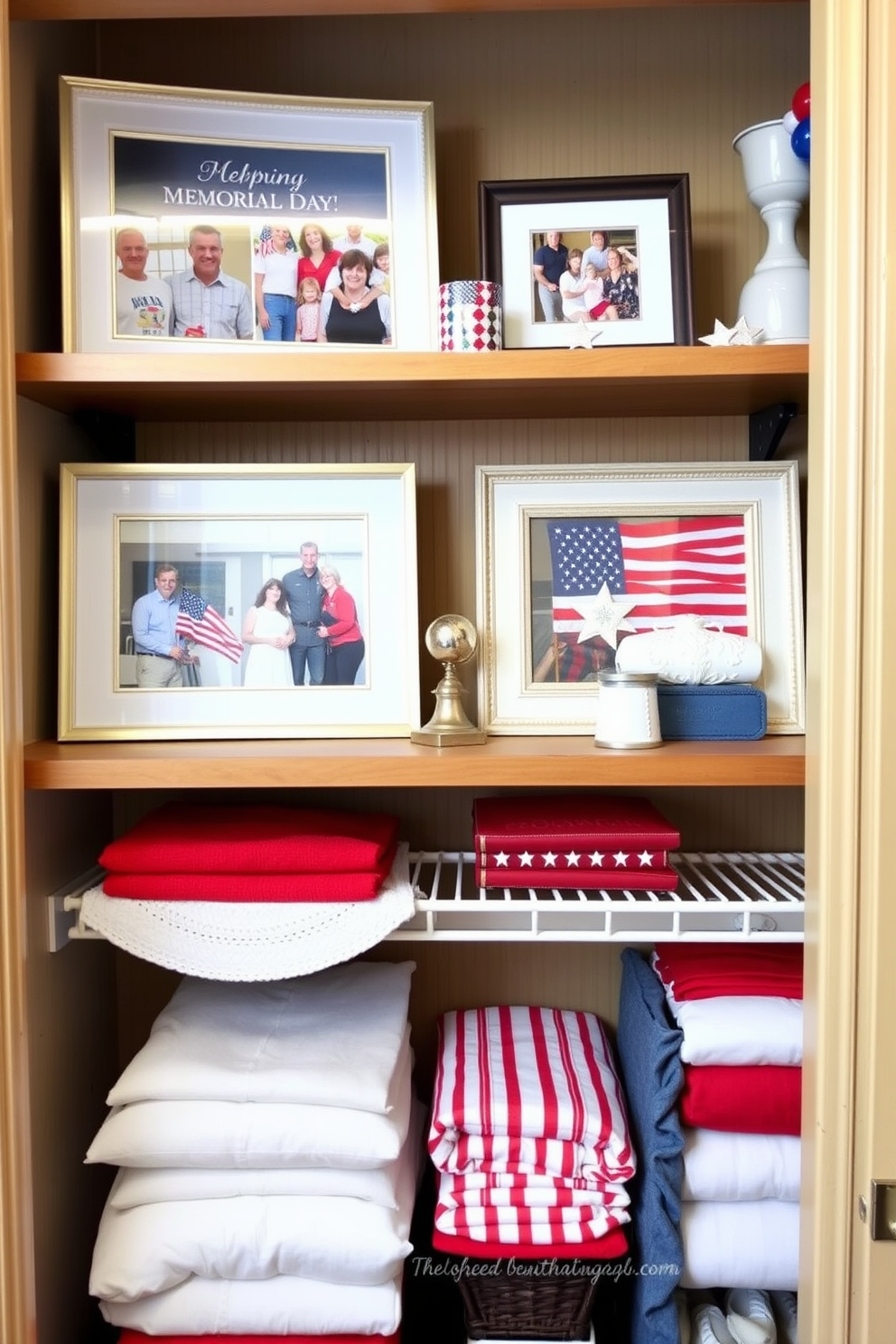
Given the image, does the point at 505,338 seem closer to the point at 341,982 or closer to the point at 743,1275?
the point at 341,982

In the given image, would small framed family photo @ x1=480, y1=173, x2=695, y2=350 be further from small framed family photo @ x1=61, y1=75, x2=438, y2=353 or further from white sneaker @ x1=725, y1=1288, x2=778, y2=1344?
white sneaker @ x1=725, y1=1288, x2=778, y2=1344

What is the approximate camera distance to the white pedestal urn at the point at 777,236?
4.12 ft

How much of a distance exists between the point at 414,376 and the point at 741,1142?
98 cm

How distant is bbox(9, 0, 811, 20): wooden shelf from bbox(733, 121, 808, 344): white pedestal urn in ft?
→ 0.68

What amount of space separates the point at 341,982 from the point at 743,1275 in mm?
604

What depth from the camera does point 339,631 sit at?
Result: 50.7 inches

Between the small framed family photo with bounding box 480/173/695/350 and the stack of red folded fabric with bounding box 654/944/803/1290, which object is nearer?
the stack of red folded fabric with bounding box 654/944/803/1290

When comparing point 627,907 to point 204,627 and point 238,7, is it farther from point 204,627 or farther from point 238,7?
point 238,7

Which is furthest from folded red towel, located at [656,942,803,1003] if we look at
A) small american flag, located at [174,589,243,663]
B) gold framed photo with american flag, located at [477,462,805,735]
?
small american flag, located at [174,589,243,663]

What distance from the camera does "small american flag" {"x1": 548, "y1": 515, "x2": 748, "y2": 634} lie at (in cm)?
131

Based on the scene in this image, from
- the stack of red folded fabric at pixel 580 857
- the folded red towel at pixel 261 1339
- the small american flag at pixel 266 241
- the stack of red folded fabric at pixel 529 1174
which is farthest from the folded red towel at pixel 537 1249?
the small american flag at pixel 266 241

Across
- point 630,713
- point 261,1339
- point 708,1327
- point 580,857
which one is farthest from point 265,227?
point 708,1327

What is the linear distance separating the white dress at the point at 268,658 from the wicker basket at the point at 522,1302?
2.47 ft

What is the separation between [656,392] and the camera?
4.11ft
